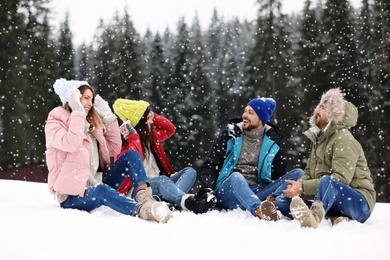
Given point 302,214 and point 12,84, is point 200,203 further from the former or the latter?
point 12,84

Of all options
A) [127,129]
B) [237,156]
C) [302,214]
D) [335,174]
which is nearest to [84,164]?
[127,129]

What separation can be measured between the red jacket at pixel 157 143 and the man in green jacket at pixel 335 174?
2.21 meters

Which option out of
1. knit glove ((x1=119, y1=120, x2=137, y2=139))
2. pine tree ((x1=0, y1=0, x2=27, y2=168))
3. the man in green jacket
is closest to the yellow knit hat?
knit glove ((x1=119, y1=120, x2=137, y2=139))

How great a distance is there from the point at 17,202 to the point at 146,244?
9.66 feet

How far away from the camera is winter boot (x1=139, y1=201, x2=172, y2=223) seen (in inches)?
183

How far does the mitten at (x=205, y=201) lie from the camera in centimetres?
538

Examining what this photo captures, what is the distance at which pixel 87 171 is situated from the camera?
5156 mm

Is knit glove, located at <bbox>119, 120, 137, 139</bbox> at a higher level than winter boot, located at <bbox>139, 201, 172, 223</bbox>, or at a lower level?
higher

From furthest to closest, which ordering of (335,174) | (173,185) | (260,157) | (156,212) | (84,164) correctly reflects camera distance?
(260,157), (173,185), (84,164), (335,174), (156,212)

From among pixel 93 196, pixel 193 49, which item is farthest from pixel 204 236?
pixel 193 49

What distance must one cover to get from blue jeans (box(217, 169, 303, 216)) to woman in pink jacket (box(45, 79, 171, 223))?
107 cm

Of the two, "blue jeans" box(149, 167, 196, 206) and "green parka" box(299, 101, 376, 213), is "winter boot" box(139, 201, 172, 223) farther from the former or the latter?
"green parka" box(299, 101, 376, 213)

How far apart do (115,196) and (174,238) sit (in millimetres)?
1265

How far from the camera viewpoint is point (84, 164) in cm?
514
